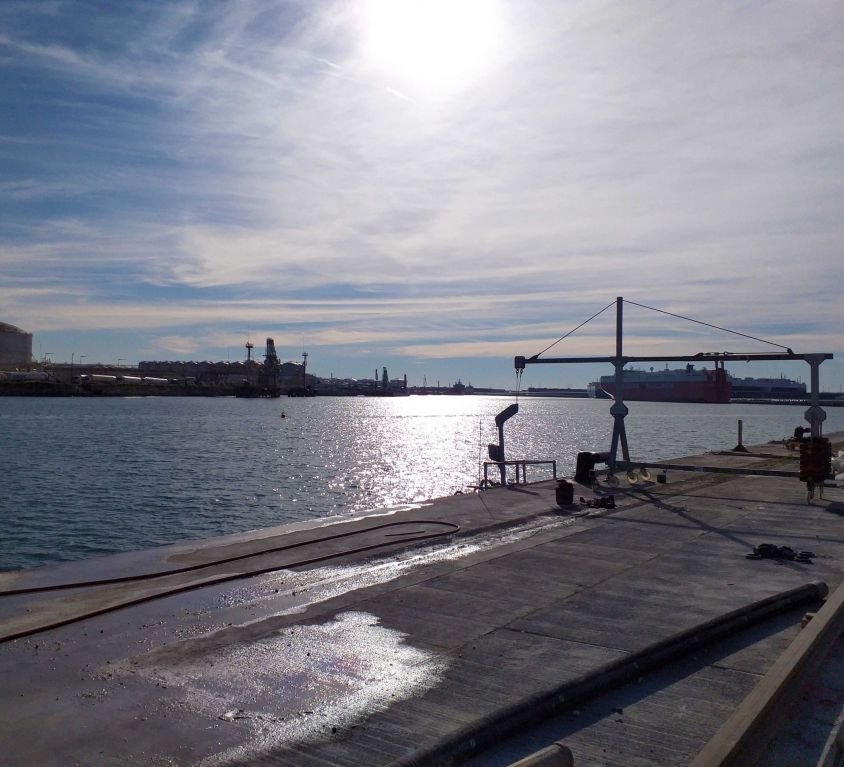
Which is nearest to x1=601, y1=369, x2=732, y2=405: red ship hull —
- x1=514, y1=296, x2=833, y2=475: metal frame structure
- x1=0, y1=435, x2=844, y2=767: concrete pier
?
x1=514, y1=296, x2=833, y2=475: metal frame structure

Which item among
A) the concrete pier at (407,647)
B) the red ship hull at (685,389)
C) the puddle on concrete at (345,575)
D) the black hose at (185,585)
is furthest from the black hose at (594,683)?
the red ship hull at (685,389)

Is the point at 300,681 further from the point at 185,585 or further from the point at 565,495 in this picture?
the point at 565,495

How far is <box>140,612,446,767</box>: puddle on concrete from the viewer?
619cm

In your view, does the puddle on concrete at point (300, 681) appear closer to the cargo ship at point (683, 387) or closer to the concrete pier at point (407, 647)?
the concrete pier at point (407, 647)

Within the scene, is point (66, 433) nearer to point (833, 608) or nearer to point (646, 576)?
point (646, 576)

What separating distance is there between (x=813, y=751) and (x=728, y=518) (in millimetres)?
11605

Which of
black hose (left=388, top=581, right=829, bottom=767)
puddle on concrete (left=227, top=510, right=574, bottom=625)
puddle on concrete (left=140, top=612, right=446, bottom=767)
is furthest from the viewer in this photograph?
puddle on concrete (left=227, top=510, right=574, bottom=625)

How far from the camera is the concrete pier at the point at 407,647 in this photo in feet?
19.4

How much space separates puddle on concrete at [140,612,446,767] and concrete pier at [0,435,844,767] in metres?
0.03

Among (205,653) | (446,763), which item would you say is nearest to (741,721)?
(446,763)

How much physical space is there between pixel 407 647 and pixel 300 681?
1319 millimetres

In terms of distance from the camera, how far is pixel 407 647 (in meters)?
8.03

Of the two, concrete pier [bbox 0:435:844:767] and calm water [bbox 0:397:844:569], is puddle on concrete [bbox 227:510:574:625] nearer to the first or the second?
concrete pier [bbox 0:435:844:767]

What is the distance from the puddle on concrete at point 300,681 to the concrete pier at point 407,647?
0.09ft
